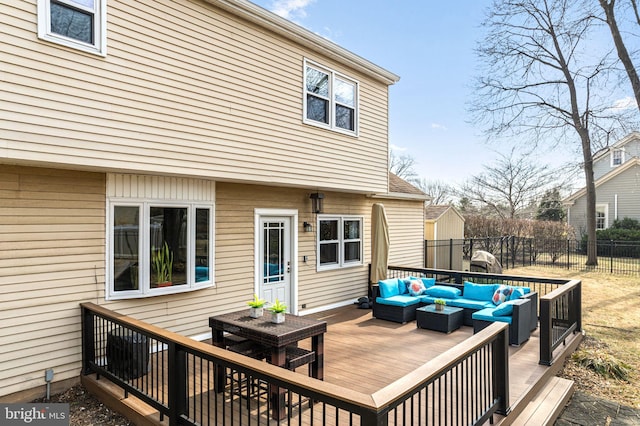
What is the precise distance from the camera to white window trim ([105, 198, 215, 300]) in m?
5.29

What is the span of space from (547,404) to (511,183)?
24440 millimetres

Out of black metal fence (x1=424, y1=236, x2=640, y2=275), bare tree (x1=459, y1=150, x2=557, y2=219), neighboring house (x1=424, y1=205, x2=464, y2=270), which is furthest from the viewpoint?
bare tree (x1=459, y1=150, x2=557, y2=219)

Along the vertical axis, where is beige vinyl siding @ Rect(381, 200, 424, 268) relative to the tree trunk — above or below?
below

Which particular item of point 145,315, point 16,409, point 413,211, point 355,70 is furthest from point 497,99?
point 16,409

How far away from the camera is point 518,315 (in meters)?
6.24

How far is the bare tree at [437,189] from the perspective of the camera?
113ft

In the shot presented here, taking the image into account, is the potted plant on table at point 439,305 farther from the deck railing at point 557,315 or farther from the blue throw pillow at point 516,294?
the deck railing at point 557,315

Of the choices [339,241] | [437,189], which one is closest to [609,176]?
[437,189]

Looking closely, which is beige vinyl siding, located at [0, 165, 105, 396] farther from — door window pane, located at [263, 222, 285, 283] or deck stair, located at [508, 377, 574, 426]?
deck stair, located at [508, 377, 574, 426]

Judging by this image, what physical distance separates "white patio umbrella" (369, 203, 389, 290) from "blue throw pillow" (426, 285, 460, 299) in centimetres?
121

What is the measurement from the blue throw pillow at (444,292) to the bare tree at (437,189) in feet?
88.4

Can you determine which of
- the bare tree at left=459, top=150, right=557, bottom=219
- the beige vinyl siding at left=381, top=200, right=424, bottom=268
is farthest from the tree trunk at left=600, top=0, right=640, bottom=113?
the bare tree at left=459, top=150, right=557, bottom=219

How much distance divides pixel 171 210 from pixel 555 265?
1739 cm

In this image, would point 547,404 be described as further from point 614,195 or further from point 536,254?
point 614,195
